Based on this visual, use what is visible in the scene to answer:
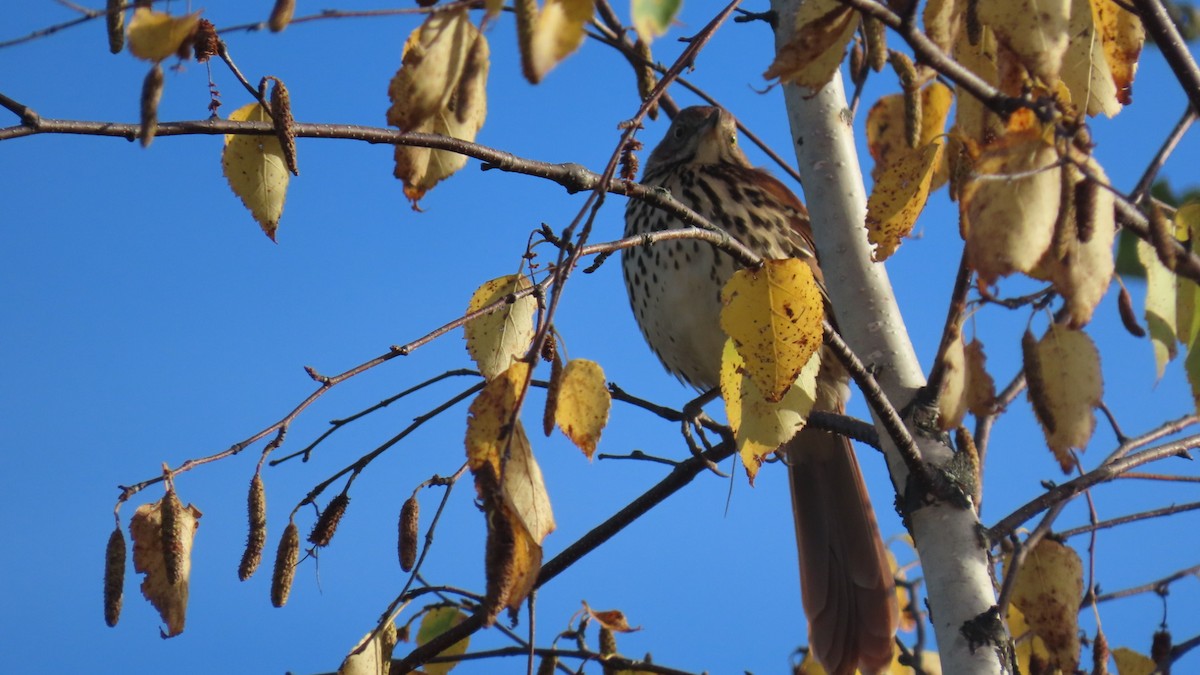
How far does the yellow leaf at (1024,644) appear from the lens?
2.52 meters

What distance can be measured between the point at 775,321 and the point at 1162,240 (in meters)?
0.48

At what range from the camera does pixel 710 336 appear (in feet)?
11.9

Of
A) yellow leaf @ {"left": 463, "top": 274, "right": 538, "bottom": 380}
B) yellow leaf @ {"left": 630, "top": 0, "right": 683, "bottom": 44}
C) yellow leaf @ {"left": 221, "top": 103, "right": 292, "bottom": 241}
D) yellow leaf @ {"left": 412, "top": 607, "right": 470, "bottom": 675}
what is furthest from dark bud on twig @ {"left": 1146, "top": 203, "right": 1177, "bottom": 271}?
yellow leaf @ {"left": 412, "top": 607, "right": 470, "bottom": 675}

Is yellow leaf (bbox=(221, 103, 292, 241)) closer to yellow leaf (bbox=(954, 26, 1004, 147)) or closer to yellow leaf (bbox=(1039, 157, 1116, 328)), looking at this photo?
yellow leaf (bbox=(954, 26, 1004, 147))

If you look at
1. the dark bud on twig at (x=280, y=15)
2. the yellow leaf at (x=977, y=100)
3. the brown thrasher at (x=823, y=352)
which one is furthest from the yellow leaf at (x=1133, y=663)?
the dark bud on twig at (x=280, y=15)

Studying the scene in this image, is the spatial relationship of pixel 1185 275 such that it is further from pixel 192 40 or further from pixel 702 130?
pixel 702 130

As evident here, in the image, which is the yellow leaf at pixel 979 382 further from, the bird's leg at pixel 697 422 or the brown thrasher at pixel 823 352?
the brown thrasher at pixel 823 352

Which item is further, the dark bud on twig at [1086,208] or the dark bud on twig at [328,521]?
the dark bud on twig at [328,521]

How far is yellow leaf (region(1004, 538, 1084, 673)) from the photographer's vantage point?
82.3 inches

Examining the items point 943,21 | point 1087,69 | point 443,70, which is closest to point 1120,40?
point 1087,69

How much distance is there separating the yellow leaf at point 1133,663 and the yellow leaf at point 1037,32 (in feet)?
4.56

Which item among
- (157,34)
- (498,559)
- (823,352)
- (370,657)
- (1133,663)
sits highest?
(823,352)

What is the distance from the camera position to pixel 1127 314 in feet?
5.69

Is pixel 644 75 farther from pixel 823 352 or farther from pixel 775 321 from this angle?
pixel 775 321
